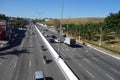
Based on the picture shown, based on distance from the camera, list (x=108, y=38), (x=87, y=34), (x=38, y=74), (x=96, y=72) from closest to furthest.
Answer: (x=38, y=74)
(x=96, y=72)
(x=108, y=38)
(x=87, y=34)

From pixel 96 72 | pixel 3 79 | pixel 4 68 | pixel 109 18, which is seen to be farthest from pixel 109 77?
pixel 109 18

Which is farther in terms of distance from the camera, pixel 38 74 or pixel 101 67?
pixel 101 67

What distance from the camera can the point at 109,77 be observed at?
1366 inches

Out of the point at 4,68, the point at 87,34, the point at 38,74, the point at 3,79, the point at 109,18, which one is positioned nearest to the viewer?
the point at 38,74

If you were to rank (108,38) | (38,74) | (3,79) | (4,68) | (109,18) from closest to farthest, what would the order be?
(38,74), (3,79), (4,68), (108,38), (109,18)

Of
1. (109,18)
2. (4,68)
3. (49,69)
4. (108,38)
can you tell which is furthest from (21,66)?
(109,18)

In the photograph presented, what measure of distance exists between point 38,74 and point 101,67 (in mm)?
17063

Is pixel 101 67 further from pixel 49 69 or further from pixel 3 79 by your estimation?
pixel 3 79

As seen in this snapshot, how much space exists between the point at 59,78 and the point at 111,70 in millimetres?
11802

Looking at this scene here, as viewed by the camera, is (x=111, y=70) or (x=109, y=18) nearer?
(x=111, y=70)

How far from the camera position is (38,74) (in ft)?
97.1

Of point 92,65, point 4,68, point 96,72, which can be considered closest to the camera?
point 96,72

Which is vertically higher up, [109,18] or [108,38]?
[109,18]

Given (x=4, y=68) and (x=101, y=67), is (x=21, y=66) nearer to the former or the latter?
(x=4, y=68)
